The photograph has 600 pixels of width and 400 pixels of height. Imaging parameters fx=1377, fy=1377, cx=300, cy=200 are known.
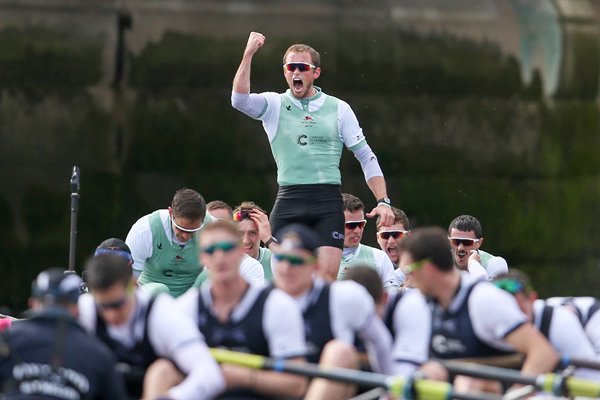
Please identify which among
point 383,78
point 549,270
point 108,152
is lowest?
point 549,270

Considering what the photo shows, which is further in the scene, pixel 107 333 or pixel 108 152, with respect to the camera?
pixel 108 152

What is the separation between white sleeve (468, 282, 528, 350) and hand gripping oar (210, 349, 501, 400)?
1.02 feet

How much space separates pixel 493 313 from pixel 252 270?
8.48 feet

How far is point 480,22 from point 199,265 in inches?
175

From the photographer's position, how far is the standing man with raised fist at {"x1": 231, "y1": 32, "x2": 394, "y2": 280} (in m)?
7.66

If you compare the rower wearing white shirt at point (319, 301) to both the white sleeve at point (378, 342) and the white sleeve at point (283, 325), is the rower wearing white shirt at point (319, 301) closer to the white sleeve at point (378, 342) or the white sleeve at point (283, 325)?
the white sleeve at point (378, 342)

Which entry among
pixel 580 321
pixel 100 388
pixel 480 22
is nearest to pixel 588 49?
pixel 480 22

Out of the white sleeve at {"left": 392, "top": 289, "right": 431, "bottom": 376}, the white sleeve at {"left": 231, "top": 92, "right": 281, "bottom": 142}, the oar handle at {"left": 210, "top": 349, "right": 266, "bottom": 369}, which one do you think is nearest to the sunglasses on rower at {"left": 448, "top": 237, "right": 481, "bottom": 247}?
the white sleeve at {"left": 231, "top": 92, "right": 281, "bottom": 142}

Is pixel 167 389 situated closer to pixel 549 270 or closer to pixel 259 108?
pixel 259 108

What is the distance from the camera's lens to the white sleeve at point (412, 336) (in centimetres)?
552

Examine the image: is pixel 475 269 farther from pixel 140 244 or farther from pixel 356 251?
pixel 140 244

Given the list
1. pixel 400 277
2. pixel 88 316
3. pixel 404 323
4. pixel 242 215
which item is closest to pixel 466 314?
pixel 404 323

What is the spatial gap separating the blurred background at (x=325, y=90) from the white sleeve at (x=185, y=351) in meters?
5.65

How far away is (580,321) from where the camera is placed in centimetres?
639
